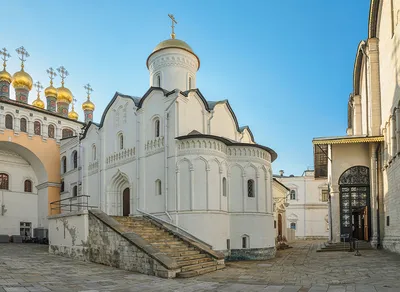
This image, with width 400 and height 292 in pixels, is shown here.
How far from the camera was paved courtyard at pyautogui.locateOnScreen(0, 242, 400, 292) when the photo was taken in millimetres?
9648

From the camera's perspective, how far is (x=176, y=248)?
1444 centimetres

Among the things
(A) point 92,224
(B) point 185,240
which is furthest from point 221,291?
(A) point 92,224

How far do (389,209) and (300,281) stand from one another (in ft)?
29.2

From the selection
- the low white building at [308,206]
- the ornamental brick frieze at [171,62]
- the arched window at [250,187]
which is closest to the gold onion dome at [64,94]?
the ornamental brick frieze at [171,62]

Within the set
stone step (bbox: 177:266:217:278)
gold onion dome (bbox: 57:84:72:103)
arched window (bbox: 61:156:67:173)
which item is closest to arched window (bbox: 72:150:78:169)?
arched window (bbox: 61:156:67:173)

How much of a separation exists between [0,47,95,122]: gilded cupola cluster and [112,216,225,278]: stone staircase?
18.5m

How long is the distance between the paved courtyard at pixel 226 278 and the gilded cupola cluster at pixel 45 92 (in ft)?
64.3

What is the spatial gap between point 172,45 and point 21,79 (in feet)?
50.4

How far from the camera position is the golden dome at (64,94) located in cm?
3425

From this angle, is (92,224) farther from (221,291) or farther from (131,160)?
(221,291)

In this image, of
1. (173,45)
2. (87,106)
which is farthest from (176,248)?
(87,106)

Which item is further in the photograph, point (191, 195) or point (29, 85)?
point (29, 85)

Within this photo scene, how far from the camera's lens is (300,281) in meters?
10.7

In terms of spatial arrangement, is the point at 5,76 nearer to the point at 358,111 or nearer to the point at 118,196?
the point at 118,196
